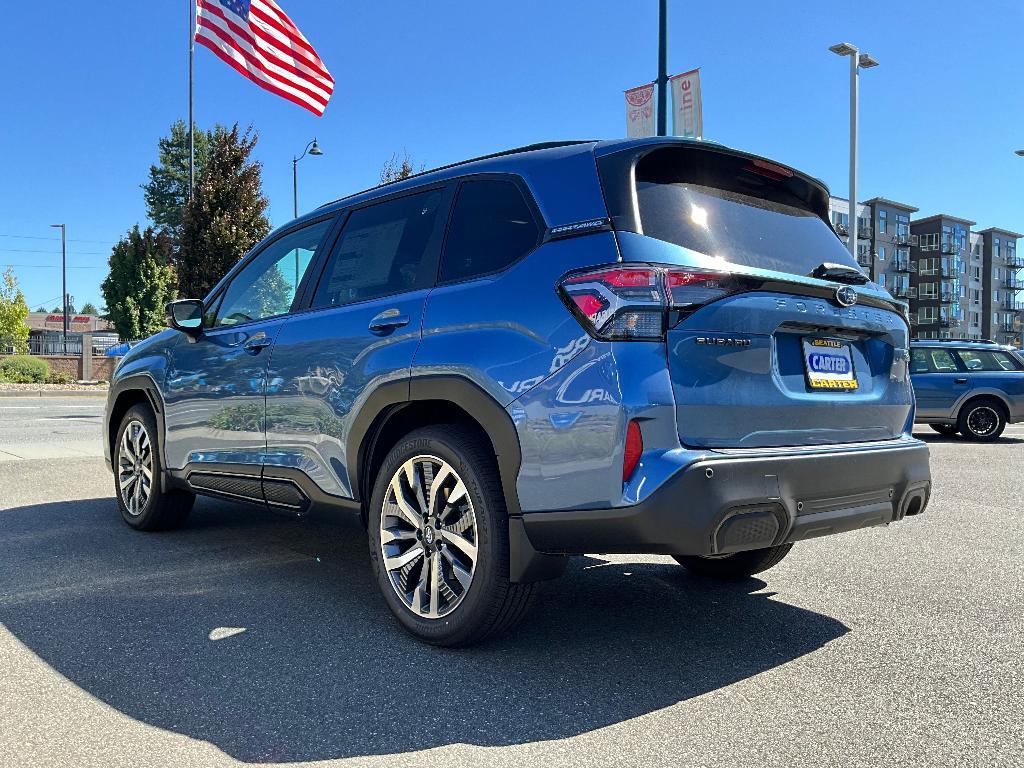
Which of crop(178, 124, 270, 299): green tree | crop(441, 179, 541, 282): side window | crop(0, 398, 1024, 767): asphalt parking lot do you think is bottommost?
crop(0, 398, 1024, 767): asphalt parking lot

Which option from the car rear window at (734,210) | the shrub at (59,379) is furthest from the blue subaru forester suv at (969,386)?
the shrub at (59,379)

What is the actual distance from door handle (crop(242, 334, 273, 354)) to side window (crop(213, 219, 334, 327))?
153 millimetres

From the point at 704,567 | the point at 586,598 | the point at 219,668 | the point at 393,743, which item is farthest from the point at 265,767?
the point at 704,567

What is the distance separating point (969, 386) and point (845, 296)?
12671 mm

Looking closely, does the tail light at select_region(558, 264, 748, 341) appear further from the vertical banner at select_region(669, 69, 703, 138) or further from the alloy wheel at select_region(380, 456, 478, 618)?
the vertical banner at select_region(669, 69, 703, 138)

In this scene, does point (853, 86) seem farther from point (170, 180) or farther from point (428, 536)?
point (170, 180)

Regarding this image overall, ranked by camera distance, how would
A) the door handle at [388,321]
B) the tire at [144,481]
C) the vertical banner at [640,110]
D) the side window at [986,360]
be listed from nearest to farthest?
1. the door handle at [388,321]
2. the tire at [144,481]
3. the vertical banner at [640,110]
4. the side window at [986,360]

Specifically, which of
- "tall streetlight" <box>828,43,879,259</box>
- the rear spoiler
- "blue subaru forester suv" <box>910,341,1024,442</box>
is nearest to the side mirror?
the rear spoiler

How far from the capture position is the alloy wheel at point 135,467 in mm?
5535

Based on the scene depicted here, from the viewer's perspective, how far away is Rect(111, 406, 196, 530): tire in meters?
5.44

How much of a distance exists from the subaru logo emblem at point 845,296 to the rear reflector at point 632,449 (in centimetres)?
111

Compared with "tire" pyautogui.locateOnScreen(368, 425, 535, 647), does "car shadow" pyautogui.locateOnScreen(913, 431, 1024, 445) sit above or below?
below

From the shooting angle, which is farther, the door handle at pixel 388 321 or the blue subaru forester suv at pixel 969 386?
the blue subaru forester suv at pixel 969 386

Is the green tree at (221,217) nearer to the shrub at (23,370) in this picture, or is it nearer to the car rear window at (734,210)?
the shrub at (23,370)
